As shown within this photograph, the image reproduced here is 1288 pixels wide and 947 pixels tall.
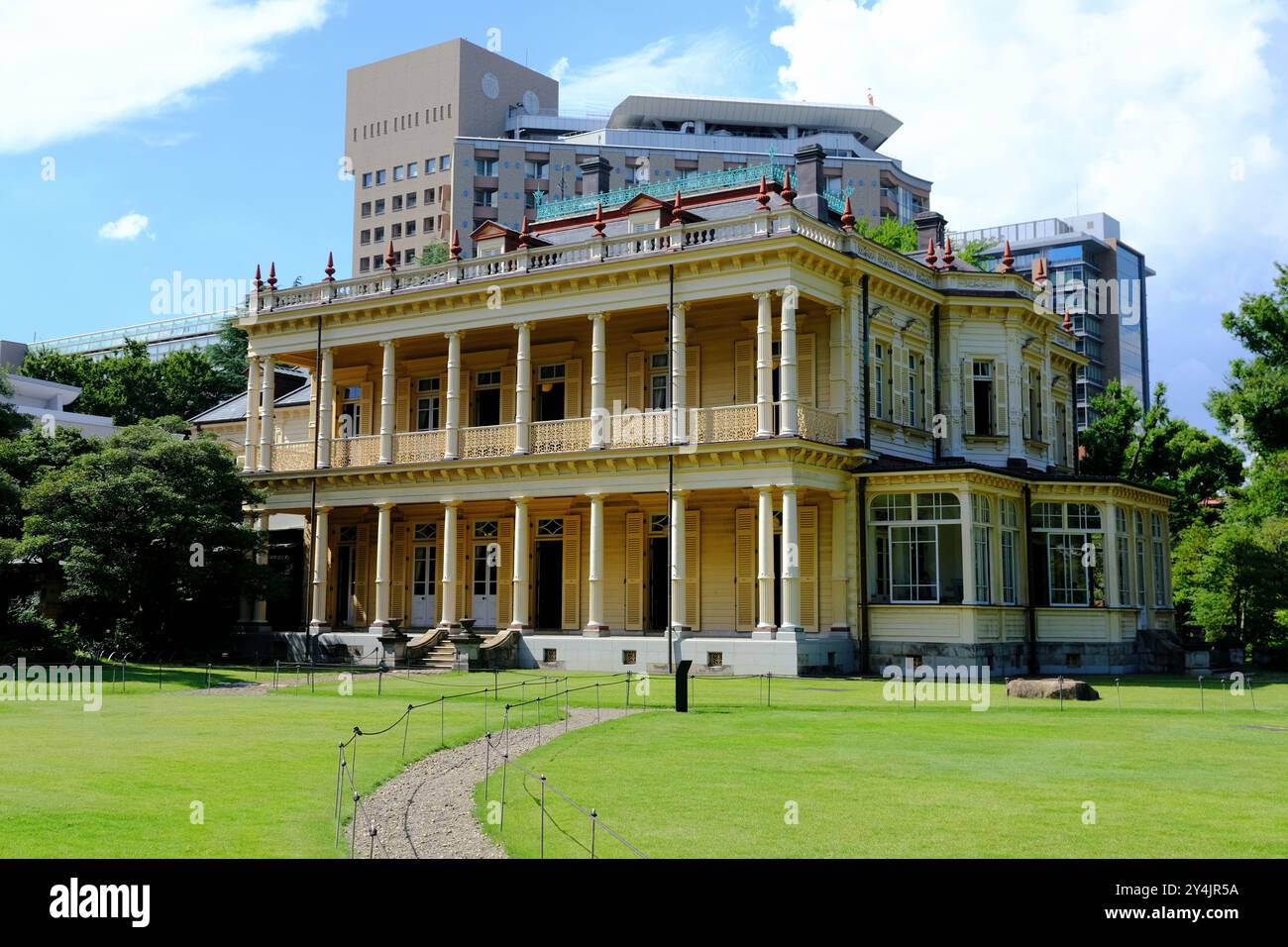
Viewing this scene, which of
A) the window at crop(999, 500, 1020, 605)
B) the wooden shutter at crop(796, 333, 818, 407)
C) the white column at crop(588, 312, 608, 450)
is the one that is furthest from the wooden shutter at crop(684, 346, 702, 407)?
the window at crop(999, 500, 1020, 605)

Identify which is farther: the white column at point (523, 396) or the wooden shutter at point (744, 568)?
the white column at point (523, 396)

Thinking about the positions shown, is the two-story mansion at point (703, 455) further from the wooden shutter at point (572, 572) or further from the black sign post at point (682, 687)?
the black sign post at point (682, 687)

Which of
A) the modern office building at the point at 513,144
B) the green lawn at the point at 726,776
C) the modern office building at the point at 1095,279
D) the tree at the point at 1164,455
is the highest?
the modern office building at the point at 513,144

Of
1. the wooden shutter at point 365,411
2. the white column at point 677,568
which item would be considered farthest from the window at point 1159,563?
the wooden shutter at point 365,411

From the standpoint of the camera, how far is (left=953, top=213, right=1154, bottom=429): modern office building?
10956cm

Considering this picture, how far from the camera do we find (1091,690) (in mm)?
23906

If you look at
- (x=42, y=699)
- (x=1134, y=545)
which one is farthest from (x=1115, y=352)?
(x=42, y=699)

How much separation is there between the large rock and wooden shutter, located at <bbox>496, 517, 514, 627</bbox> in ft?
59.2

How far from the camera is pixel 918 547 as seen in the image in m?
31.8

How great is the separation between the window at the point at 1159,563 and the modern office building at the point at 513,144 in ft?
227

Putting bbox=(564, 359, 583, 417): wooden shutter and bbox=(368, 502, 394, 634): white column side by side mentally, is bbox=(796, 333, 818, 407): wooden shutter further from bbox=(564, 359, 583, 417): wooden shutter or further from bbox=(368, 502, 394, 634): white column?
bbox=(368, 502, 394, 634): white column

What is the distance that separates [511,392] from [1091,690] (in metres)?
20.8

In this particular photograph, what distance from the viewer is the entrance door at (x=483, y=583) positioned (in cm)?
3844
